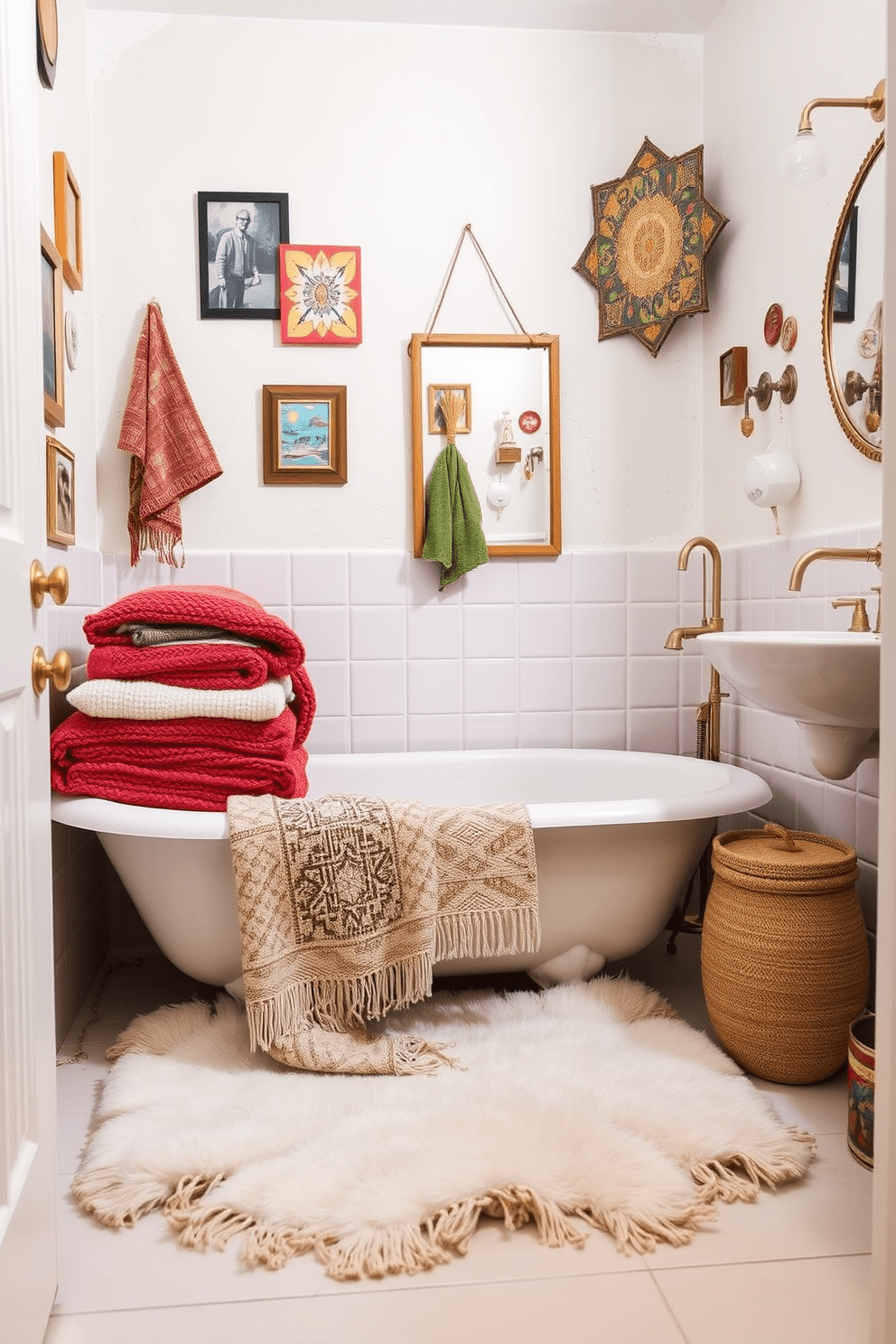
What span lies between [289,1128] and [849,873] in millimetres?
1084

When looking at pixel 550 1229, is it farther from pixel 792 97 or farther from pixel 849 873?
pixel 792 97

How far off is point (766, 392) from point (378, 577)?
112 cm

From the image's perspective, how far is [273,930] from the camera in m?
1.81

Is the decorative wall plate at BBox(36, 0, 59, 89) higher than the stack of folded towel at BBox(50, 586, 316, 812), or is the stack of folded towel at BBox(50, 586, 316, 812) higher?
the decorative wall plate at BBox(36, 0, 59, 89)

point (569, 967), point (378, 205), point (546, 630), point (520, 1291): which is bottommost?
point (520, 1291)

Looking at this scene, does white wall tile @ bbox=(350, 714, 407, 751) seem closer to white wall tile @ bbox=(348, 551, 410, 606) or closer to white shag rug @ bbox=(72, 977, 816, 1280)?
white wall tile @ bbox=(348, 551, 410, 606)

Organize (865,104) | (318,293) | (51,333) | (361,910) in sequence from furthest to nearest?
(318,293) → (51,333) → (361,910) → (865,104)

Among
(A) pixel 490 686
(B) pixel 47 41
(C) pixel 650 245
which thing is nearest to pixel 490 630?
(A) pixel 490 686

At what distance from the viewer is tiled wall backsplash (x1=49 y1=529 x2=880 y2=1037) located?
2.69m

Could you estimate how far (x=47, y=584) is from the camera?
1.17 metres

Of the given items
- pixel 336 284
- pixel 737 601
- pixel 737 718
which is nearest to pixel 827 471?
pixel 737 601

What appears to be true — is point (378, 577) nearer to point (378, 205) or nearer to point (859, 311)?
point (378, 205)

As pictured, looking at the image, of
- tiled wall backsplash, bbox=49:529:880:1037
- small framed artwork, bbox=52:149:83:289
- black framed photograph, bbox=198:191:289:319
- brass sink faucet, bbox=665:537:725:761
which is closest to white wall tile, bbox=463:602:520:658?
tiled wall backsplash, bbox=49:529:880:1037

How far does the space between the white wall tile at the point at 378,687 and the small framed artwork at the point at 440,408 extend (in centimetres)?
67
